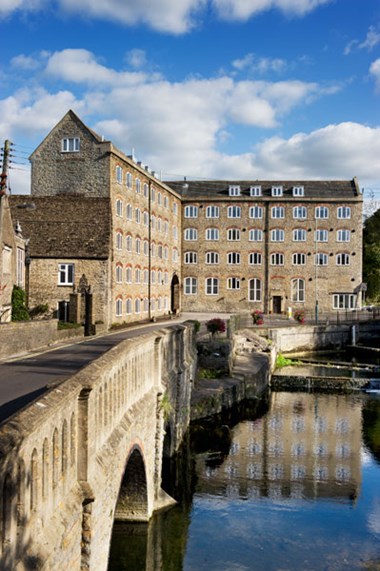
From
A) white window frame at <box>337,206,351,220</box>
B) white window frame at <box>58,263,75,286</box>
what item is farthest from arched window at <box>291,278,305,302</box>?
white window frame at <box>58,263,75,286</box>

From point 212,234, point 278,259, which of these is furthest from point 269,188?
point 212,234

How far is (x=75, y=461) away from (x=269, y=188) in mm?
58876

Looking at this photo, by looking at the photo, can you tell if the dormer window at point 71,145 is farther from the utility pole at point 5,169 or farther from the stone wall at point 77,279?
the utility pole at point 5,169

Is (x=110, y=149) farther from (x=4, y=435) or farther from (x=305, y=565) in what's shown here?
(x=4, y=435)

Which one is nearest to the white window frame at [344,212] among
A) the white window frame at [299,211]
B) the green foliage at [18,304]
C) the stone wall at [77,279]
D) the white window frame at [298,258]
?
the white window frame at [299,211]

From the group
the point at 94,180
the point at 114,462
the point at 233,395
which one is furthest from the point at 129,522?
the point at 94,180

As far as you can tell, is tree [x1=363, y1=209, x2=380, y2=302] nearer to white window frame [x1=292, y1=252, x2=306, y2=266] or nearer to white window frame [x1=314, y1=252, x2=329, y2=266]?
white window frame [x1=314, y1=252, x2=329, y2=266]

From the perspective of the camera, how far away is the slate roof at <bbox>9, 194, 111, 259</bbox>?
38.9 meters

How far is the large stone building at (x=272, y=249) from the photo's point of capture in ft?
205

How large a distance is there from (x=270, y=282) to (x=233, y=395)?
3288 cm

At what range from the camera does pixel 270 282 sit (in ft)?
207

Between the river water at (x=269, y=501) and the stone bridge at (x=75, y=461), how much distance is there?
2.30 metres

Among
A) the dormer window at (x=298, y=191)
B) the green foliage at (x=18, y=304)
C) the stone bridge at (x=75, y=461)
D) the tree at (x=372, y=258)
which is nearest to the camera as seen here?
the stone bridge at (x=75, y=461)

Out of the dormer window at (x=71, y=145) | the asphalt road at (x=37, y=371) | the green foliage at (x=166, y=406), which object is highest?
the dormer window at (x=71, y=145)
